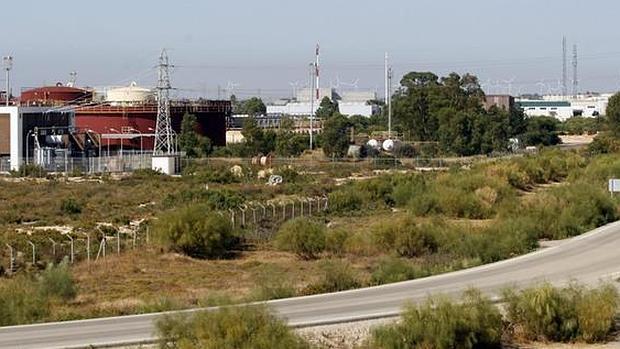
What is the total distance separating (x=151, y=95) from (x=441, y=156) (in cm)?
3109

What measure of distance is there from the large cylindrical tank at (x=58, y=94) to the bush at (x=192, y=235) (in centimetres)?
7477

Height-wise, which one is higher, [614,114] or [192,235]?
[614,114]

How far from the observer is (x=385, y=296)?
107 ft

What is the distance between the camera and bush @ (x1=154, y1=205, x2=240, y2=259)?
46.1 m

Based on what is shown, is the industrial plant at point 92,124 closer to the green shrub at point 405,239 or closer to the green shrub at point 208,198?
the green shrub at point 208,198

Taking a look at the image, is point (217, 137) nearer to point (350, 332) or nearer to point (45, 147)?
point (45, 147)

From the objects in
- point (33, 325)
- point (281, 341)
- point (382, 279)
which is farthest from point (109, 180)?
point (281, 341)

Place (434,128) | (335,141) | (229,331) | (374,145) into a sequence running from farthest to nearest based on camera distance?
(434,128), (374,145), (335,141), (229,331)

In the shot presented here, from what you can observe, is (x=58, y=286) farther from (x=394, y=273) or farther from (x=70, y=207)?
(x=70, y=207)

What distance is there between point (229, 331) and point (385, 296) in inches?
395

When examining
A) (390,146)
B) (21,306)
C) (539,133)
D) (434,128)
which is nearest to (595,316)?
(21,306)

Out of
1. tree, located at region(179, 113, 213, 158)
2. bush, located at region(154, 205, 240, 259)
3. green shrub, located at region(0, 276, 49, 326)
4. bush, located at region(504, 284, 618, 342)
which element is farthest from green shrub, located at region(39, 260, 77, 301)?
tree, located at region(179, 113, 213, 158)

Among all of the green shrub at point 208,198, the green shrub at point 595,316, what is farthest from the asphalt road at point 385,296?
the green shrub at point 208,198

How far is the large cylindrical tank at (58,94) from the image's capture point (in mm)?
120750
